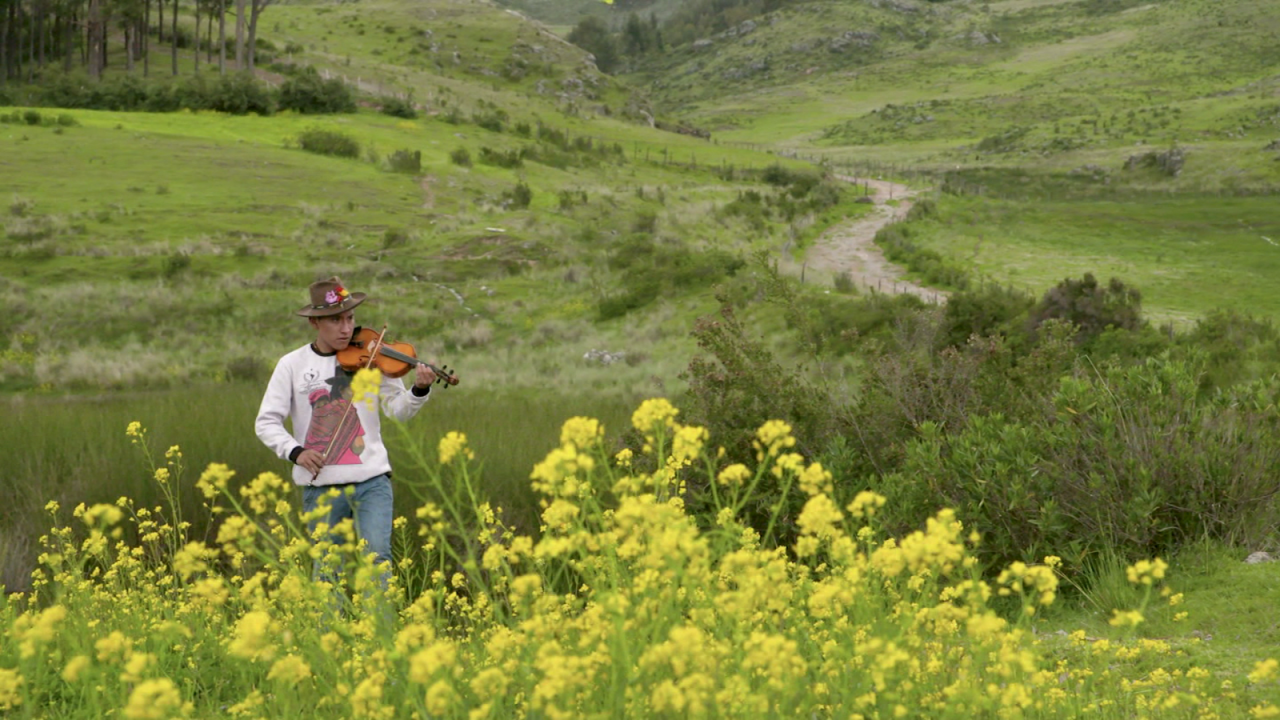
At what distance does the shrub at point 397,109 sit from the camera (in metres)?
39.4

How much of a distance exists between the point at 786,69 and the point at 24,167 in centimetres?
10638

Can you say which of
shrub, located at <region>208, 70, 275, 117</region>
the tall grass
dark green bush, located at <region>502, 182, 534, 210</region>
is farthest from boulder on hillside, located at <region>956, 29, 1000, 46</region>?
the tall grass

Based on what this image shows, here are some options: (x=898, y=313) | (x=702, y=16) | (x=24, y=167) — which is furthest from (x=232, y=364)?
(x=702, y=16)

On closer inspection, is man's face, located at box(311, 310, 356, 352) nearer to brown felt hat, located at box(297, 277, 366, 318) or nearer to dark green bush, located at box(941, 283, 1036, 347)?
brown felt hat, located at box(297, 277, 366, 318)

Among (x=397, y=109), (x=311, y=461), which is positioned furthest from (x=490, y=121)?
(x=311, y=461)

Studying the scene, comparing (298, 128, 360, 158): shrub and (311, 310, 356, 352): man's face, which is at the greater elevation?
(298, 128, 360, 158): shrub

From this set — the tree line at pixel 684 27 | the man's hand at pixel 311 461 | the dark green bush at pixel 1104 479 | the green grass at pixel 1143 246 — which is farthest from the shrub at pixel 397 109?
the tree line at pixel 684 27

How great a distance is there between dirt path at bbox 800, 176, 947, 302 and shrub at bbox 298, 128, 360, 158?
13964 mm

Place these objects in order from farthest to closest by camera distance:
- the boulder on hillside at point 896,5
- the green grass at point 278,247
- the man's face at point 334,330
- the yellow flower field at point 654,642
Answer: the boulder on hillside at point 896,5 < the green grass at point 278,247 < the man's face at point 334,330 < the yellow flower field at point 654,642

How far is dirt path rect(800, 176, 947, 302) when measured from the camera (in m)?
17.1

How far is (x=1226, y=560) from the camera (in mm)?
4656

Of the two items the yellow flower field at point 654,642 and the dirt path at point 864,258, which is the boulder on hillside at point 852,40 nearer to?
the dirt path at point 864,258

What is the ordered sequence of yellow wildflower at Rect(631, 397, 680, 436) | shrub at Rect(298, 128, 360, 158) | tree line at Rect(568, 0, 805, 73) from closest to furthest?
yellow wildflower at Rect(631, 397, 680, 436)
shrub at Rect(298, 128, 360, 158)
tree line at Rect(568, 0, 805, 73)

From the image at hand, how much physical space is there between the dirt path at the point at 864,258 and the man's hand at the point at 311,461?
947 centimetres
